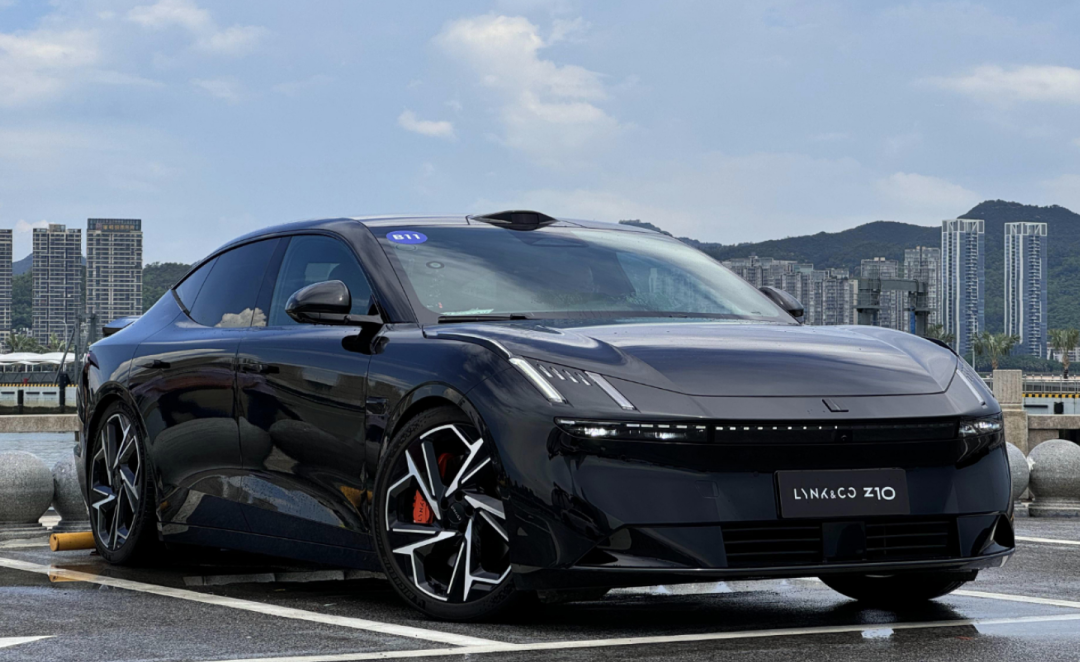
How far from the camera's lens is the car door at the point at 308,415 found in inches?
208

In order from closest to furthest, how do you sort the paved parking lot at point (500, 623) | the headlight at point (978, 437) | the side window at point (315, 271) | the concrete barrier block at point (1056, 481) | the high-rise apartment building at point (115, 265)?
the paved parking lot at point (500, 623)
the headlight at point (978, 437)
the side window at point (315, 271)
the concrete barrier block at point (1056, 481)
the high-rise apartment building at point (115, 265)

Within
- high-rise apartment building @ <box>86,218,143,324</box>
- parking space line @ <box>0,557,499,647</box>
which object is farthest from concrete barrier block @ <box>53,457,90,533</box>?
high-rise apartment building @ <box>86,218,143,324</box>

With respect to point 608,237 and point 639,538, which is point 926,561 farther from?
point 608,237

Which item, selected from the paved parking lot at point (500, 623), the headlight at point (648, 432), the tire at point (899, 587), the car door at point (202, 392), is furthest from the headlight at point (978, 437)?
the car door at point (202, 392)

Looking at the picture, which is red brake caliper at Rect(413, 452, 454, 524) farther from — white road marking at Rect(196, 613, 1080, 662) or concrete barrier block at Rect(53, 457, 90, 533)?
concrete barrier block at Rect(53, 457, 90, 533)

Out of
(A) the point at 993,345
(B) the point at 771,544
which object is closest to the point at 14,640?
(B) the point at 771,544

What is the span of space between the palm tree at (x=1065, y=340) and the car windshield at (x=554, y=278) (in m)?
172

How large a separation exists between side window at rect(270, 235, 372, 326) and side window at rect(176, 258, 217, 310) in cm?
87

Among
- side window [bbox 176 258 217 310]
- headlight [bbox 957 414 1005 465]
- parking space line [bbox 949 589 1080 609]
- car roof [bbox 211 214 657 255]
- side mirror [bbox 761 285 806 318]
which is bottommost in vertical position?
parking space line [bbox 949 589 1080 609]

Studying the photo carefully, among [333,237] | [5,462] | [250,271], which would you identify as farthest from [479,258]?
[5,462]

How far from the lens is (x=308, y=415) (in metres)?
5.52

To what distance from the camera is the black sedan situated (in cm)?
436

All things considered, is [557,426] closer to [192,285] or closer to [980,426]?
[980,426]

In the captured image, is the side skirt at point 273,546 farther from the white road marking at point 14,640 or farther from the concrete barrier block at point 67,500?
the concrete barrier block at point 67,500
